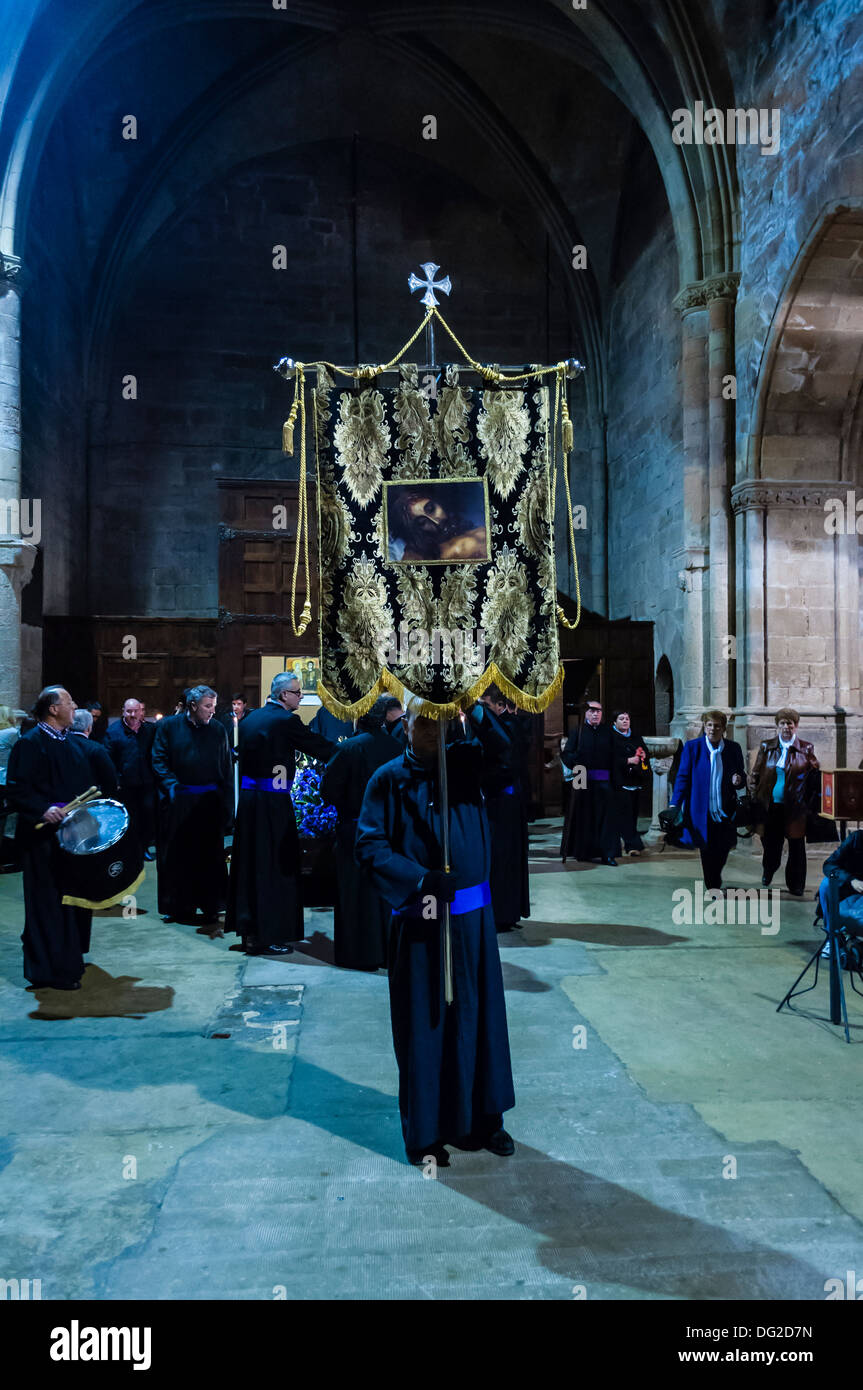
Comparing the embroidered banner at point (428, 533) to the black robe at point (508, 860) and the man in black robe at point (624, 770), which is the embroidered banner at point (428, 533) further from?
the man in black robe at point (624, 770)

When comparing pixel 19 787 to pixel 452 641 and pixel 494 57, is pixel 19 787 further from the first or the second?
pixel 494 57

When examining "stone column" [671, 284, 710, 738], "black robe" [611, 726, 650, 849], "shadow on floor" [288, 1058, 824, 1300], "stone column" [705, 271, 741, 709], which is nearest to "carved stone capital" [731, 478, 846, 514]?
"stone column" [705, 271, 741, 709]

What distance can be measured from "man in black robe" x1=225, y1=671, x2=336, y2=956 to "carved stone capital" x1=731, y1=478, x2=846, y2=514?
6.15 metres

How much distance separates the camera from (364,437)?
4.96 m

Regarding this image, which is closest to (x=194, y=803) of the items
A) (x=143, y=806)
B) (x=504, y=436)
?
(x=143, y=806)

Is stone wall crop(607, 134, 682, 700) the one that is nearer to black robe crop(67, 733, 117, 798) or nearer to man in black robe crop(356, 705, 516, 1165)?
black robe crop(67, 733, 117, 798)

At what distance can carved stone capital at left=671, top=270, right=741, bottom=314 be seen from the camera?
10.7 metres

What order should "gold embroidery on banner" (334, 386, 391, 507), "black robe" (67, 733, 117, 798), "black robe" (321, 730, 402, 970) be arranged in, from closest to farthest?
"gold embroidery on banner" (334, 386, 391, 507) < "black robe" (67, 733, 117, 798) < "black robe" (321, 730, 402, 970)

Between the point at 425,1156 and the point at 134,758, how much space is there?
22.4 feet

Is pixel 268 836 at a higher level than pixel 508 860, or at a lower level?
higher

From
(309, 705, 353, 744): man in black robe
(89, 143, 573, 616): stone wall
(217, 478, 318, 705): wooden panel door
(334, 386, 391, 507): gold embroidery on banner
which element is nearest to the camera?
(334, 386, 391, 507): gold embroidery on banner

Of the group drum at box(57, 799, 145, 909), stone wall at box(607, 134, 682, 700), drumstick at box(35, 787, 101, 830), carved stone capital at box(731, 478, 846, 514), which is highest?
stone wall at box(607, 134, 682, 700)

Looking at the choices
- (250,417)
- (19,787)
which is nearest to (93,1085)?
(19,787)

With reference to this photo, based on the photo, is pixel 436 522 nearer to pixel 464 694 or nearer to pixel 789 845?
pixel 464 694
